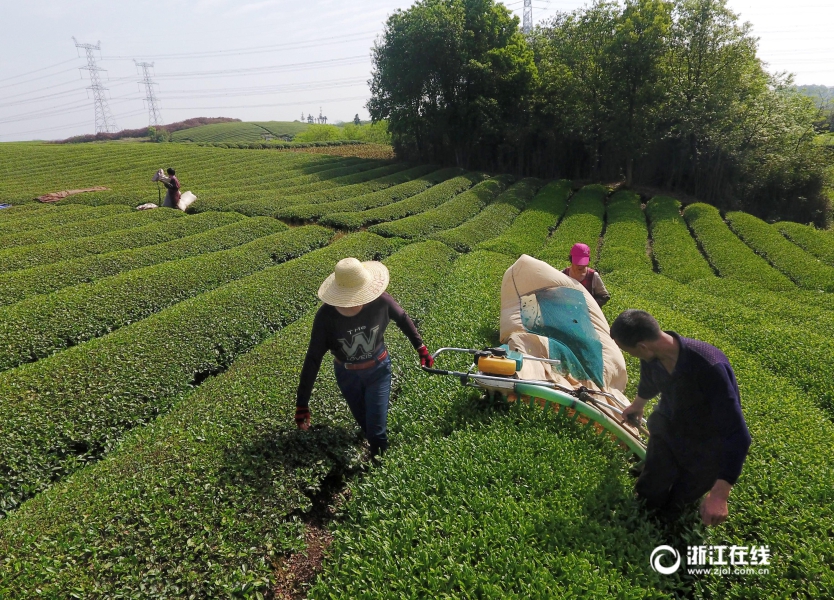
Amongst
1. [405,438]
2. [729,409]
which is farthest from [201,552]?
[729,409]

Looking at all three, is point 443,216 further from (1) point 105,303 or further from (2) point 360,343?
(2) point 360,343

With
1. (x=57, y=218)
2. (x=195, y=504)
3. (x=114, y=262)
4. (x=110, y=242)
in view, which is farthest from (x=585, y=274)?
(x=57, y=218)

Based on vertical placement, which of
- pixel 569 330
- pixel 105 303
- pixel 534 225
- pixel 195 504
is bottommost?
pixel 534 225

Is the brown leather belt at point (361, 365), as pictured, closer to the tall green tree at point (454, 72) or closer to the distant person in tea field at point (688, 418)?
the distant person in tea field at point (688, 418)

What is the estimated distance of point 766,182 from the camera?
78.8 feet

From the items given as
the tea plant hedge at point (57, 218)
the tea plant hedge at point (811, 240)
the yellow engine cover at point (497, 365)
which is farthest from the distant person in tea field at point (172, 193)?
the tea plant hedge at point (811, 240)

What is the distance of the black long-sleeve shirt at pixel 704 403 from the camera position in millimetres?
2764

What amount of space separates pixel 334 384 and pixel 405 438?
4.71 feet

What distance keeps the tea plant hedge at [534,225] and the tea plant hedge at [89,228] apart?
11.1 m

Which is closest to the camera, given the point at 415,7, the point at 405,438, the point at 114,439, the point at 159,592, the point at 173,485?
the point at 159,592

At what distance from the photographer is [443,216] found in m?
18.2

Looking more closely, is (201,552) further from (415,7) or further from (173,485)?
(415,7)

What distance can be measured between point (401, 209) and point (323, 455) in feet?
50.7

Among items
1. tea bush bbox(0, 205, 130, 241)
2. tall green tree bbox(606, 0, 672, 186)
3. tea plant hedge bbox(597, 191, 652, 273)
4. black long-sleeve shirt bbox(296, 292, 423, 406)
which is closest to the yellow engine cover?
black long-sleeve shirt bbox(296, 292, 423, 406)
